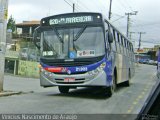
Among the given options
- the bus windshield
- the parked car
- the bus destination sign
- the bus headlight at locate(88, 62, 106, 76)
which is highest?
the bus destination sign

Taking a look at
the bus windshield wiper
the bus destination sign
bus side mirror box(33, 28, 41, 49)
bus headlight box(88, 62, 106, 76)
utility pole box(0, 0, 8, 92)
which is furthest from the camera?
utility pole box(0, 0, 8, 92)

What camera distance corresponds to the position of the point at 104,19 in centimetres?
1516

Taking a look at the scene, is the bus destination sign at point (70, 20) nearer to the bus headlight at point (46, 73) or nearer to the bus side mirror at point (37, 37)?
the bus side mirror at point (37, 37)

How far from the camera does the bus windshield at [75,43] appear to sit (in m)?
14.7

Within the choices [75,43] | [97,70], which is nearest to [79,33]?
[75,43]

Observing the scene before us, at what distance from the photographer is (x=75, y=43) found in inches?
587

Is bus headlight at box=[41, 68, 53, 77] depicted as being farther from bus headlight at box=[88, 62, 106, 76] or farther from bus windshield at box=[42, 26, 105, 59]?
bus headlight at box=[88, 62, 106, 76]

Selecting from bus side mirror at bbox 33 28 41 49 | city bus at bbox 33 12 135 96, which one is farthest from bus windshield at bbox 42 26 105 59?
bus side mirror at bbox 33 28 41 49

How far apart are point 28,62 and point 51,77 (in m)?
20.3

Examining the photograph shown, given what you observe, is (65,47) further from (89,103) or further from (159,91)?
(159,91)

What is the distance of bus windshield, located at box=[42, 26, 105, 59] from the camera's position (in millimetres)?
14711

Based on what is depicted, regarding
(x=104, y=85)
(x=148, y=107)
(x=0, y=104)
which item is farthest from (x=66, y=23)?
(x=148, y=107)

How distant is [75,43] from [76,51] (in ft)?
1.05

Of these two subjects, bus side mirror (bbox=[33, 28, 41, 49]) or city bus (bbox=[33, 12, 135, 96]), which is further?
bus side mirror (bbox=[33, 28, 41, 49])
